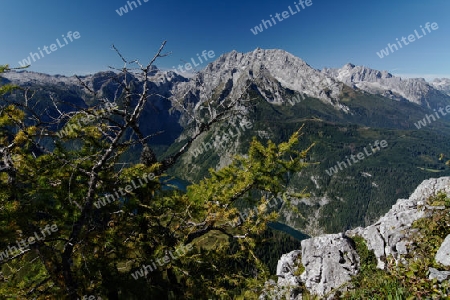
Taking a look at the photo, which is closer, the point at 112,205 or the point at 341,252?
the point at 112,205

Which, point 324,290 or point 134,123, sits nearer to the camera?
point 134,123

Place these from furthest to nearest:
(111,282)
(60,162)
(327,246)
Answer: (327,246)
(111,282)
(60,162)

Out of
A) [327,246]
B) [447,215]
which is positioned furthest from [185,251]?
[327,246]

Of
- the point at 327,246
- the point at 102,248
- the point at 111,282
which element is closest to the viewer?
the point at 111,282

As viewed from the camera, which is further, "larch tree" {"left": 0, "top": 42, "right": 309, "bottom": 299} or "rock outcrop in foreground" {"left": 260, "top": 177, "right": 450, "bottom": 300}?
"rock outcrop in foreground" {"left": 260, "top": 177, "right": 450, "bottom": 300}

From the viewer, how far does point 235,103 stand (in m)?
9.36

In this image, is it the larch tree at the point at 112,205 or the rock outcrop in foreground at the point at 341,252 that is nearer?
the larch tree at the point at 112,205

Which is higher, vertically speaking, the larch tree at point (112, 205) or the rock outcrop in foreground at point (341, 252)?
the larch tree at point (112, 205)

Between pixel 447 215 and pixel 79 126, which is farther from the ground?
pixel 79 126

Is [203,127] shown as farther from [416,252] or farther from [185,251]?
[416,252]

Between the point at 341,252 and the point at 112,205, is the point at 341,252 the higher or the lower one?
the lower one

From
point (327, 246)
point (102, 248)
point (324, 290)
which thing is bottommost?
point (324, 290)

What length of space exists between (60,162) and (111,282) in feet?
14.5

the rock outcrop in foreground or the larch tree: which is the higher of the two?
the larch tree
